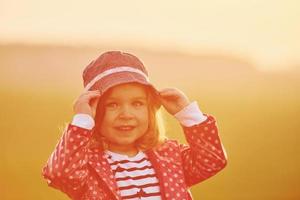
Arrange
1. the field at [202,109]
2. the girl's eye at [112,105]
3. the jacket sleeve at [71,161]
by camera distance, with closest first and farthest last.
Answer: the jacket sleeve at [71,161], the girl's eye at [112,105], the field at [202,109]

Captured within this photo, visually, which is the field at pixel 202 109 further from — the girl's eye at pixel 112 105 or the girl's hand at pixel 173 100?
the girl's eye at pixel 112 105

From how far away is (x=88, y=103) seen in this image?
1.60 meters

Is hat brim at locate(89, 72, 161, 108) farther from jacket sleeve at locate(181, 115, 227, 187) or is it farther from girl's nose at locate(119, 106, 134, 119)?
jacket sleeve at locate(181, 115, 227, 187)

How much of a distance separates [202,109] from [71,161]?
16.8 inches

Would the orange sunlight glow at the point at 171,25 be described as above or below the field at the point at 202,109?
above

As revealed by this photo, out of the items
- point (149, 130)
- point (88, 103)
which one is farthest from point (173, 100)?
point (88, 103)

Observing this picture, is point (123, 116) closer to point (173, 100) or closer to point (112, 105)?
point (112, 105)

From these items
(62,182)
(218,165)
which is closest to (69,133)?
(62,182)

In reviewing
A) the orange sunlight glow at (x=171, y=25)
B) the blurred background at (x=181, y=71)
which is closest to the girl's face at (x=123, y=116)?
the blurred background at (x=181, y=71)

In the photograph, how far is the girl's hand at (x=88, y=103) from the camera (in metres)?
1.58

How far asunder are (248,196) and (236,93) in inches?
11.4

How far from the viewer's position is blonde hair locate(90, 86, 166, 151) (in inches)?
63.6

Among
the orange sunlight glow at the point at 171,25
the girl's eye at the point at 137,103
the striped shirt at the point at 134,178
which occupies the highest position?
the orange sunlight glow at the point at 171,25

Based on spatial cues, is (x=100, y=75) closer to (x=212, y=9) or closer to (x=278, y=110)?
(x=212, y=9)
